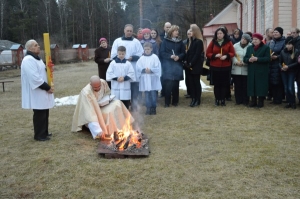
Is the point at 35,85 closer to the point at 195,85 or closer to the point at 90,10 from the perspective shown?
the point at 195,85

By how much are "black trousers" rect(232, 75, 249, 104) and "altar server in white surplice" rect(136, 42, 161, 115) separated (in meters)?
2.16

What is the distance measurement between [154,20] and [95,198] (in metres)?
12.6

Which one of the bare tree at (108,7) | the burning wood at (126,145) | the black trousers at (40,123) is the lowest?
the burning wood at (126,145)

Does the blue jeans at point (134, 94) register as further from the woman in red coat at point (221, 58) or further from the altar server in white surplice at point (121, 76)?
the woman in red coat at point (221, 58)

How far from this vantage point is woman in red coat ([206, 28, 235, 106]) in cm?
855

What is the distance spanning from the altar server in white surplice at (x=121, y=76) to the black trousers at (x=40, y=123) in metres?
1.90

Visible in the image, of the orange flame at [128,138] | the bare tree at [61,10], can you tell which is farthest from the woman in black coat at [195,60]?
the bare tree at [61,10]

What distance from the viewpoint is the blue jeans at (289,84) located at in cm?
819

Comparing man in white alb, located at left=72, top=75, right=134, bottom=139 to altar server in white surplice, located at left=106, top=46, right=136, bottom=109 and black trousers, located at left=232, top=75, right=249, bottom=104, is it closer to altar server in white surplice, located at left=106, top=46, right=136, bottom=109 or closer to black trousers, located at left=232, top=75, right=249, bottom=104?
altar server in white surplice, located at left=106, top=46, right=136, bottom=109

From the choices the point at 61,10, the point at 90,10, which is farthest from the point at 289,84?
the point at 61,10

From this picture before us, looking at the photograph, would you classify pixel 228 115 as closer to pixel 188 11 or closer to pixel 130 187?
pixel 130 187

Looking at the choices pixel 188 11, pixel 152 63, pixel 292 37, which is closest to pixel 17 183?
pixel 152 63

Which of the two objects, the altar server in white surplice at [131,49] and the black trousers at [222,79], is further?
the black trousers at [222,79]

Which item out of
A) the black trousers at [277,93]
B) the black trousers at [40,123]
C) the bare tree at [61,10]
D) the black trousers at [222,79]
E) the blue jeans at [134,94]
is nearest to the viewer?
the black trousers at [40,123]
